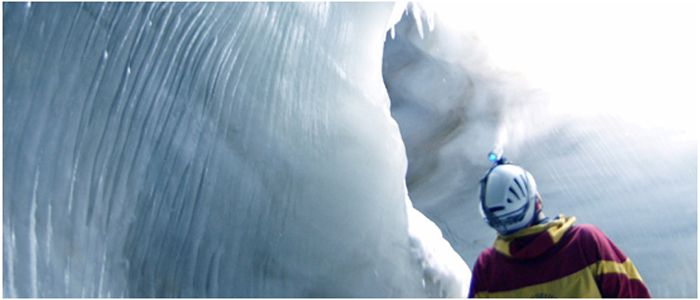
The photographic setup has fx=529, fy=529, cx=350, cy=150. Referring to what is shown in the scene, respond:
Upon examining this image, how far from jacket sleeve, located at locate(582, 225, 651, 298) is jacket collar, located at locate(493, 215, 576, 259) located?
57 mm

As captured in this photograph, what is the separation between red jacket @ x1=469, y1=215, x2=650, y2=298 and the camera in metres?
0.96

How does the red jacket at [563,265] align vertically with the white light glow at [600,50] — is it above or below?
below

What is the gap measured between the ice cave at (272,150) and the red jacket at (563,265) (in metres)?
0.41

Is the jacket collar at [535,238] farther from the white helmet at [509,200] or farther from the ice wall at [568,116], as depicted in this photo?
the ice wall at [568,116]

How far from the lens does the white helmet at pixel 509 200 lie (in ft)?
3.34

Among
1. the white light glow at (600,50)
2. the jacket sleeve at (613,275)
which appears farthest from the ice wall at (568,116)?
the jacket sleeve at (613,275)

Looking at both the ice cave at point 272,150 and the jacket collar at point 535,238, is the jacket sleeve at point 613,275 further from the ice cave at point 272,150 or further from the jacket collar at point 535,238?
the ice cave at point 272,150

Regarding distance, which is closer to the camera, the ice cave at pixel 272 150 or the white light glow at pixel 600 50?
Result: the ice cave at pixel 272 150

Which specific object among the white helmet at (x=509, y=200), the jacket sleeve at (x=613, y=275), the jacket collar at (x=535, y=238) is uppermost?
the white helmet at (x=509, y=200)

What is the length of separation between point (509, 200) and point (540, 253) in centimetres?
12

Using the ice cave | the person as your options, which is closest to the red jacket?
the person

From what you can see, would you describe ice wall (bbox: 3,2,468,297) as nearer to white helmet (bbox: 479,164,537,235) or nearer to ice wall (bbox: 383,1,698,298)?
white helmet (bbox: 479,164,537,235)

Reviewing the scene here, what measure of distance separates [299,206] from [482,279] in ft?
1.52

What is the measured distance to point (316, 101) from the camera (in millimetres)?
1365
